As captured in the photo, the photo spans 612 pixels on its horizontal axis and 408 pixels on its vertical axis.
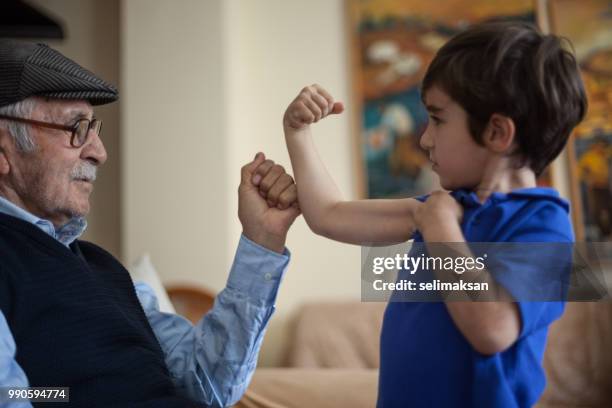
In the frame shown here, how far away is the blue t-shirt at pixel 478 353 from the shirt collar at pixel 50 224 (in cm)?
64

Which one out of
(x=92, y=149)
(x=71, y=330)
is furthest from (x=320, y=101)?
(x=71, y=330)

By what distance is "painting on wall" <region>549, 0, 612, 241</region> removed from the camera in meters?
2.96

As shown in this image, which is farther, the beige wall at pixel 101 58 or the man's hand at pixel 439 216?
the beige wall at pixel 101 58

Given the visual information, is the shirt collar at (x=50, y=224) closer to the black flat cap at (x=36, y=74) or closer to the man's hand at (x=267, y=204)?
the black flat cap at (x=36, y=74)

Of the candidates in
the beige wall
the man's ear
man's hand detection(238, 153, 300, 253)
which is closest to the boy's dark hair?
man's hand detection(238, 153, 300, 253)

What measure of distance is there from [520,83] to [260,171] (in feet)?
1.84

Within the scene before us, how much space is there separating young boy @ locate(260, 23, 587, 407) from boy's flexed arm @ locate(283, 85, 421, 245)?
123 mm

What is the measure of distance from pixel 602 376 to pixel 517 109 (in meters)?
1.92

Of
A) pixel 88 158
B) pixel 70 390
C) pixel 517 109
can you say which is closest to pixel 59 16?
pixel 88 158

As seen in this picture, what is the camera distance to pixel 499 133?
890 millimetres

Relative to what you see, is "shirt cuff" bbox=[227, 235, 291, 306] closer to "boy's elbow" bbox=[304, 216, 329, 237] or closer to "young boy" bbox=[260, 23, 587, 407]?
"boy's elbow" bbox=[304, 216, 329, 237]

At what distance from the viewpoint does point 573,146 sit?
3002mm

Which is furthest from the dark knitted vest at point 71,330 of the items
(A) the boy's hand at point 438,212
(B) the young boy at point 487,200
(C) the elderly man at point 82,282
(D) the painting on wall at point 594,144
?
(D) the painting on wall at point 594,144

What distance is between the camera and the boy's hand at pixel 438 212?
0.84 metres
